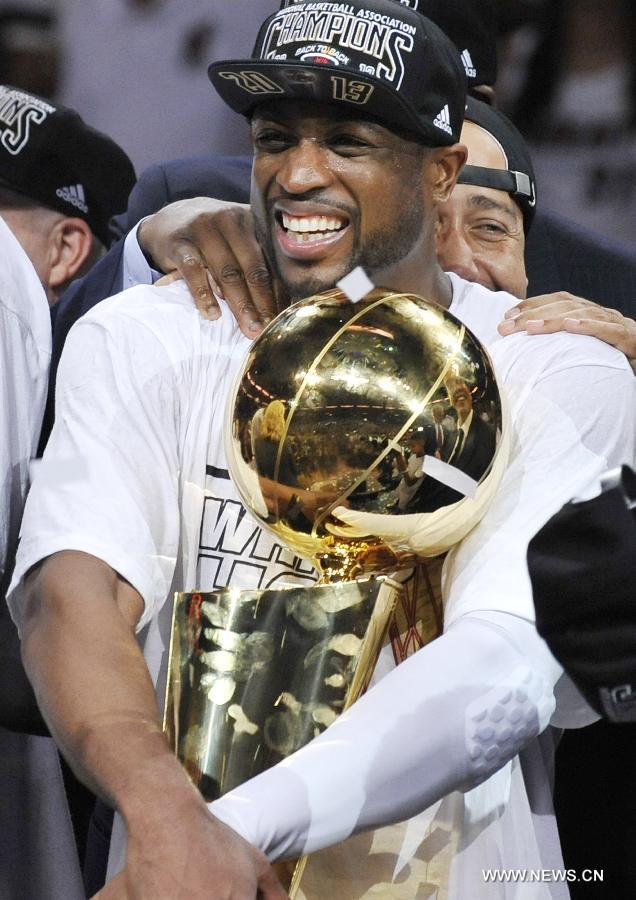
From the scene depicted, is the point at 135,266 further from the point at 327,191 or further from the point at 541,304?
the point at 541,304

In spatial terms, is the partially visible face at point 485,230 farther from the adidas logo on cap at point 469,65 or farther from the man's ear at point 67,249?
the man's ear at point 67,249

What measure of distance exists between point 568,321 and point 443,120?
0.27 m

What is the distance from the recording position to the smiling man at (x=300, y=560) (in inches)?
44.5

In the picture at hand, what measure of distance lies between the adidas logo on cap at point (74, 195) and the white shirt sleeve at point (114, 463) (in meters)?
0.81

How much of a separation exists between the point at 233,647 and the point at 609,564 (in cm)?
42

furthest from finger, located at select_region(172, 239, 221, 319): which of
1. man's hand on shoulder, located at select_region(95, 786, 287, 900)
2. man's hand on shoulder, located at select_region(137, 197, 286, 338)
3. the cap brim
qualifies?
man's hand on shoulder, located at select_region(95, 786, 287, 900)

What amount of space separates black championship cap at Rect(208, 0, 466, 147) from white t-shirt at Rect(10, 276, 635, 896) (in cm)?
26

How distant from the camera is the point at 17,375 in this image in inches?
66.3

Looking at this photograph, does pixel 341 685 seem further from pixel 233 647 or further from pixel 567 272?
pixel 567 272

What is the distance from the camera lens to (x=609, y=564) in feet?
2.96

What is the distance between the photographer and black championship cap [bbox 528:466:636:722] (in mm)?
901

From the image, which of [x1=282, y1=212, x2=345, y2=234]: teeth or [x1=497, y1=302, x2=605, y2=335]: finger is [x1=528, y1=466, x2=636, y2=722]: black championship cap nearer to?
[x1=497, y1=302, x2=605, y2=335]: finger

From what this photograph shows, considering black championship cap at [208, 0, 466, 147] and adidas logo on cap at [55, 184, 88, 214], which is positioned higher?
black championship cap at [208, 0, 466, 147]

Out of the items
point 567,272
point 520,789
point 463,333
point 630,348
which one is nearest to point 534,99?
point 567,272
